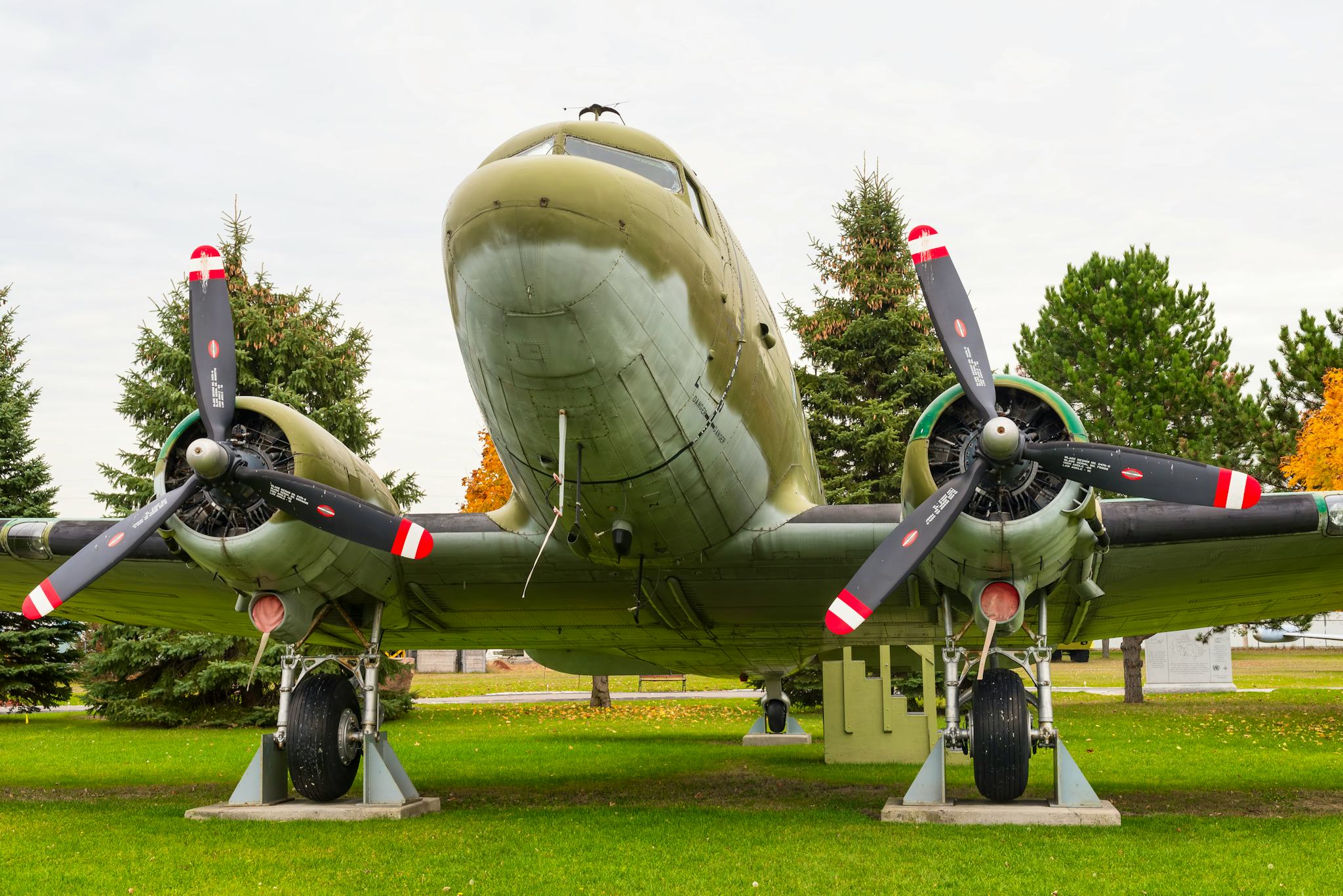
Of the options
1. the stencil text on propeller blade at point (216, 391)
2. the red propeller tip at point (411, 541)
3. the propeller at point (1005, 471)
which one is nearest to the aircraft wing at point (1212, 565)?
the propeller at point (1005, 471)

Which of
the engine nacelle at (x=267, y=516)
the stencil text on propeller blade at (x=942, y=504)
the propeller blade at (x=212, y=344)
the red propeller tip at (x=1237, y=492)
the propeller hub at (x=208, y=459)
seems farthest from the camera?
the propeller blade at (x=212, y=344)

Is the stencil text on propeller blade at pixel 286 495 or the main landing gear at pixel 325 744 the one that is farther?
the main landing gear at pixel 325 744

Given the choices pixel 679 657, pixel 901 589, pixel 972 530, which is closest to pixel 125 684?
pixel 679 657

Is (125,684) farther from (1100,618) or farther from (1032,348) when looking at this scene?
(1032,348)

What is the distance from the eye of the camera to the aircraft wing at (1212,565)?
30.5 ft

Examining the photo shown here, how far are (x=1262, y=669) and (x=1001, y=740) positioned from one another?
51.8 metres

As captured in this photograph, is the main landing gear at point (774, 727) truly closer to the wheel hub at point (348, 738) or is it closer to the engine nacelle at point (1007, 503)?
the wheel hub at point (348, 738)

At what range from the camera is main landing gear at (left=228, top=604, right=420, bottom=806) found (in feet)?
33.3

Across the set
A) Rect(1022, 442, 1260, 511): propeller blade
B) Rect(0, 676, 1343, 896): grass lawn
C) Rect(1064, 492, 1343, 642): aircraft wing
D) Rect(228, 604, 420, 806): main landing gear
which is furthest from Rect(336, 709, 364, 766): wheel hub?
Result: Rect(1064, 492, 1343, 642): aircraft wing

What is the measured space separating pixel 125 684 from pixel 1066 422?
2300cm

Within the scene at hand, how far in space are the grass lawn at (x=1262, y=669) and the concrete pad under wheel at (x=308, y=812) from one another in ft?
117

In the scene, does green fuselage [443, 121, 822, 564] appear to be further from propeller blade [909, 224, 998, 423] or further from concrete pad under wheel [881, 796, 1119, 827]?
concrete pad under wheel [881, 796, 1119, 827]

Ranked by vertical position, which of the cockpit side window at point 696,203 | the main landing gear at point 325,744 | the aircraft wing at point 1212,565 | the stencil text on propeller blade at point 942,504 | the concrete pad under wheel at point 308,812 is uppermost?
the cockpit side window at point 696,203

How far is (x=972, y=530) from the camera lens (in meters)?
8.67
